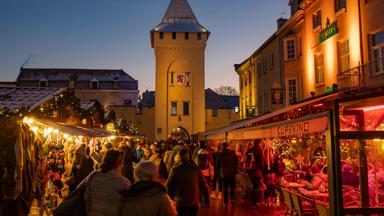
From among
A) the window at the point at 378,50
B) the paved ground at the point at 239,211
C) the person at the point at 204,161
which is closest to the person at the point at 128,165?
the person at the point at 204,161

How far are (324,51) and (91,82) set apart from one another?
43.4m

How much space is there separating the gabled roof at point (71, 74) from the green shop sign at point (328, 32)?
4087 centimetres

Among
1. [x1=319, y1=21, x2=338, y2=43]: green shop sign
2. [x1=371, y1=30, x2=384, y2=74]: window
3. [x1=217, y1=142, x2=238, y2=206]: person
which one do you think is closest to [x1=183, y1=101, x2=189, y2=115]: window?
[x1=319, y1=21, x2=338, y2=43]: green shop sign

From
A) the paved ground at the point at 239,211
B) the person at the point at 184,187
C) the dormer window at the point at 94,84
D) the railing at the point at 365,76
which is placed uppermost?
the dormer window at the point at 94,84

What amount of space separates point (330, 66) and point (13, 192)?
1634 cm

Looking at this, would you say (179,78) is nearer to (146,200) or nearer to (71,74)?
(71,74)

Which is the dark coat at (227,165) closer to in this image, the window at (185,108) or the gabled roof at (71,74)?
the window at (185,108)

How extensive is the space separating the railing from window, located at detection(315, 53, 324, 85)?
340 cm

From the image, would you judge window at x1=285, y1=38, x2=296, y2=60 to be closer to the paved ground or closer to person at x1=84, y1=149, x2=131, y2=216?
the paved ground

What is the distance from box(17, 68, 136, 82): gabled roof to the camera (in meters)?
59.8

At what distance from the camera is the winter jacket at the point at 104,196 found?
443 centimetres

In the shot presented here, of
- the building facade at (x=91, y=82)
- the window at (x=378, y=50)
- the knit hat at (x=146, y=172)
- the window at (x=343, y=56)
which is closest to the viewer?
the knit hat at (x=146, y=172)

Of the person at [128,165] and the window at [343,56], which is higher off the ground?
the window at [343,56]

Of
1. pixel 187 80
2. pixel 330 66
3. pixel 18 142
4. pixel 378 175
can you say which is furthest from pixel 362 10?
pixel 187 80
